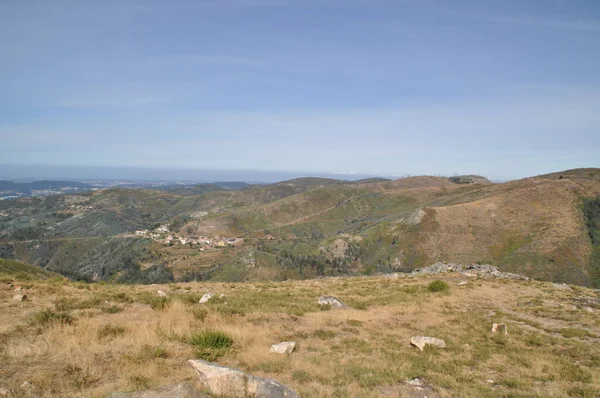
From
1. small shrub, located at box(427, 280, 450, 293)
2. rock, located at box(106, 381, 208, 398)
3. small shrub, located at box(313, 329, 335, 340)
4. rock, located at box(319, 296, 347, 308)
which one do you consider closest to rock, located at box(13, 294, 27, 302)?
rock, located at box(106, 381, 208, 398)

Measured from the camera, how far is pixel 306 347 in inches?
471

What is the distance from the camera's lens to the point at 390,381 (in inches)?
368

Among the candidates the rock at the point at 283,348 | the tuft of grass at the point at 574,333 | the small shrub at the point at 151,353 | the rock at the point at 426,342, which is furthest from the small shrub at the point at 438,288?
the small shrub at the point at 151,353

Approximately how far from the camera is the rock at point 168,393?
20.2ft

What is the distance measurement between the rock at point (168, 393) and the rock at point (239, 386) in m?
0.47

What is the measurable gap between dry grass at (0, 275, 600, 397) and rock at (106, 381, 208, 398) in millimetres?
940

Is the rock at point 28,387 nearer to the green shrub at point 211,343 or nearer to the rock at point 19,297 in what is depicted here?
the green shrub at point 211,343

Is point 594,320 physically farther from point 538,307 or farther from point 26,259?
point 26,259

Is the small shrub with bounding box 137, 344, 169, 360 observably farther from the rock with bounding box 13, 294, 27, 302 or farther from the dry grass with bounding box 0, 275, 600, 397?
the rock with bounding box 13, 294, 27, 302

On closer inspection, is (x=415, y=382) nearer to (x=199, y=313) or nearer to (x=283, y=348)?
(x=283, y=348)

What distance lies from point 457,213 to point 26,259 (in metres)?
241

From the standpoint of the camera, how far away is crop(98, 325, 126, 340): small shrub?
34.6 ft

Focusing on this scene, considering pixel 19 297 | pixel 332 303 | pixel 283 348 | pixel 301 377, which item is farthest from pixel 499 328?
pixel 19 297

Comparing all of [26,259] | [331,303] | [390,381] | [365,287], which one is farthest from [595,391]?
[26,259]
